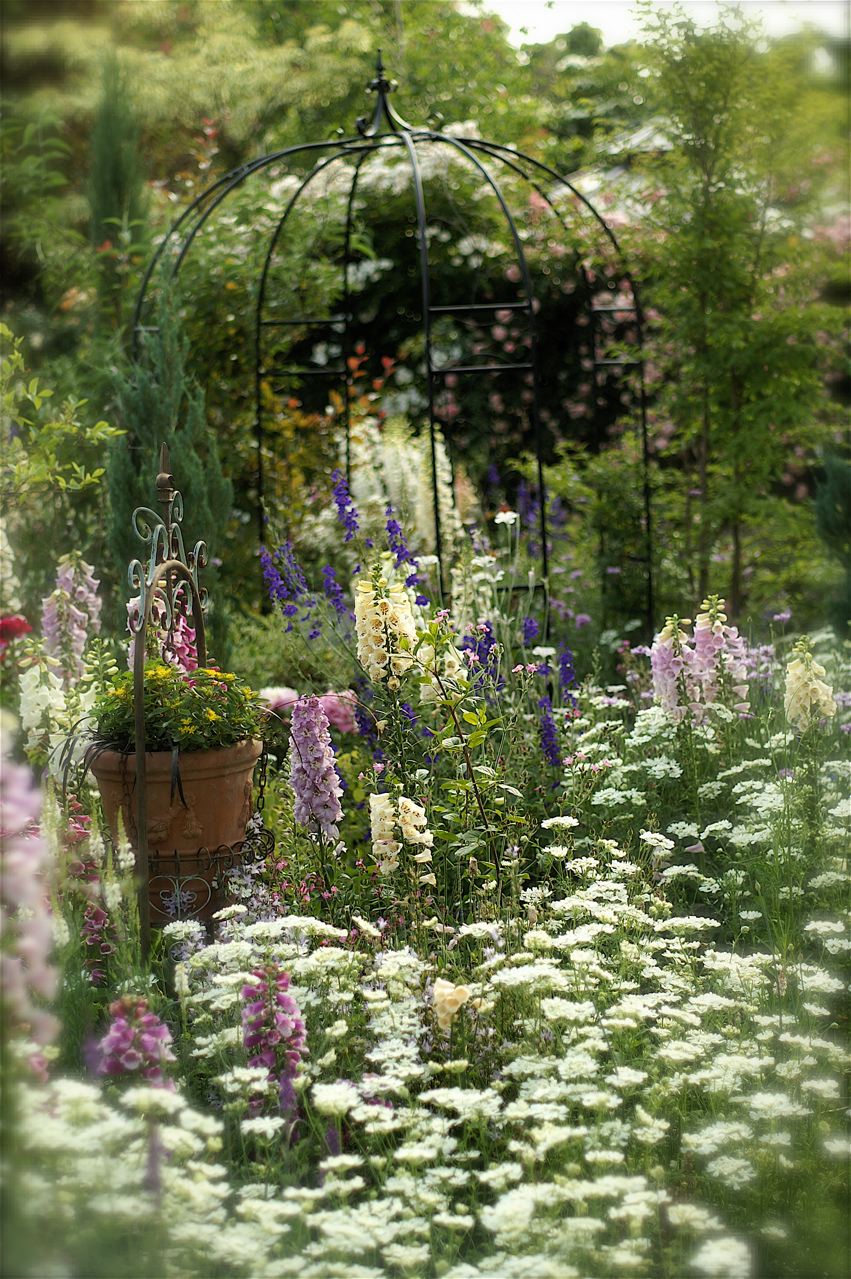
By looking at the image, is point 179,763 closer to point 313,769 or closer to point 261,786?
point 313,769

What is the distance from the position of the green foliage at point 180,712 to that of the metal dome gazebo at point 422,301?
1663mm

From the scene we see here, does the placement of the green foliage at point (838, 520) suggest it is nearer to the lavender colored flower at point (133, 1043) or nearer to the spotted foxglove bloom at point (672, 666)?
the spotted foxglove bloom at point (672, 666)

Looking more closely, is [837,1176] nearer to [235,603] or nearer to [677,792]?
[677,792]

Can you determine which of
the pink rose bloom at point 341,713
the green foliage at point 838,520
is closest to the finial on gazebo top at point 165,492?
the pink rose bloom at point 341,713

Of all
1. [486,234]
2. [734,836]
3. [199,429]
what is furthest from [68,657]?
[486,234]

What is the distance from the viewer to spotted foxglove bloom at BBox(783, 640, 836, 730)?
366cm

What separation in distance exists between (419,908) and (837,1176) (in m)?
1.20

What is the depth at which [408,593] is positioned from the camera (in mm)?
3854

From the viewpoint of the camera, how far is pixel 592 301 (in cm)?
845

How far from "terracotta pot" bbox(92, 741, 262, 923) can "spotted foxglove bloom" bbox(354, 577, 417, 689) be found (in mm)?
428

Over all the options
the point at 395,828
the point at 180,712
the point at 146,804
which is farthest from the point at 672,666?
the point at 146,804

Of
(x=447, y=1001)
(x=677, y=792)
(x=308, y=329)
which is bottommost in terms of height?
(x=447, y=1001)

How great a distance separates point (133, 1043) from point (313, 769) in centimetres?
115

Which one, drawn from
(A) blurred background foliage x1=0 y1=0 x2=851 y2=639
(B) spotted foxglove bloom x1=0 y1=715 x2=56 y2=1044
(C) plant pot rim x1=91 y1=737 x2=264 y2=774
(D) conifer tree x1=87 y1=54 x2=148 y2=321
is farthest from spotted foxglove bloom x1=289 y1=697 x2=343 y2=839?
(D) conifer tree x1=87 y1=54 x2=148 y2=321
